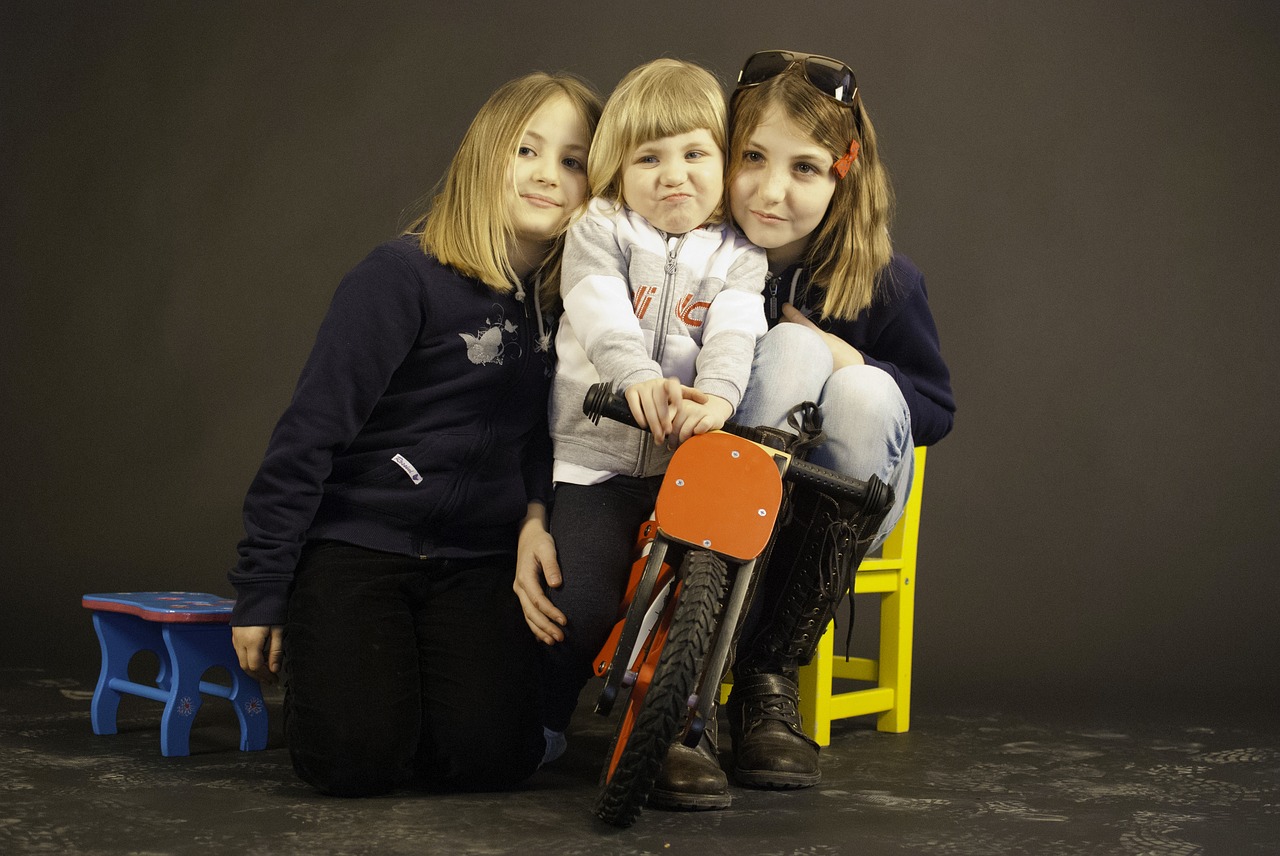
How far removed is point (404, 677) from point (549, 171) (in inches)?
33.2

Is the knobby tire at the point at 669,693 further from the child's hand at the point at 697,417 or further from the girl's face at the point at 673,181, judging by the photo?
Answer: the girl's face at the point at 673,181

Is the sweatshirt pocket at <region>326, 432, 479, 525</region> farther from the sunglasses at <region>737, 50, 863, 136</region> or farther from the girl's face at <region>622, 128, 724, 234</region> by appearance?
the sunglasses at <region>737, 50, 863, 136</region>

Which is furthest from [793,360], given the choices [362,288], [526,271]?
[362,288]

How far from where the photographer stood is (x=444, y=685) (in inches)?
81.1

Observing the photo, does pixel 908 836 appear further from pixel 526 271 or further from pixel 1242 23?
pixel 1242 23

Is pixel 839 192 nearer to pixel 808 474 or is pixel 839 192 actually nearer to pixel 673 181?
pixel 673 181

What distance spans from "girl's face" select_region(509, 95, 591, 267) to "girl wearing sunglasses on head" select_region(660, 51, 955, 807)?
10.3 inches

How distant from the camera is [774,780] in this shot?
6.50 ft

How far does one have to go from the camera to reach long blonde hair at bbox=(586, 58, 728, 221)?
2.12 meters

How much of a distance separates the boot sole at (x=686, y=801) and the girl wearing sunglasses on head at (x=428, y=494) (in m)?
0.27

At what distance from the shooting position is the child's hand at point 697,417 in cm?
179

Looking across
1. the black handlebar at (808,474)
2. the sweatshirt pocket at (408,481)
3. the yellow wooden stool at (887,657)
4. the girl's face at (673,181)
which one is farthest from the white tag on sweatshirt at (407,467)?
the yellow wooden stool at (887,657)

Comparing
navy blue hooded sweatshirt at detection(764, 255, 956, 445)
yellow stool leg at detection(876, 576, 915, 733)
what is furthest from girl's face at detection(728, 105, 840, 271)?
yellow stool leg at detection(876, 576, 915, 733)

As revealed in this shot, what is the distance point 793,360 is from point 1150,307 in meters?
1.92
